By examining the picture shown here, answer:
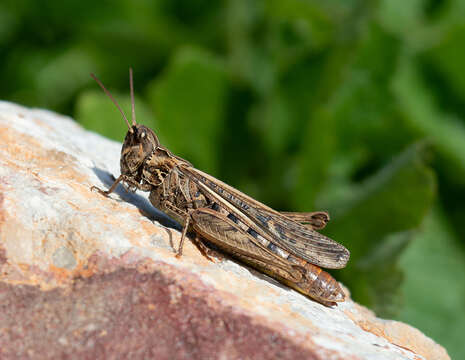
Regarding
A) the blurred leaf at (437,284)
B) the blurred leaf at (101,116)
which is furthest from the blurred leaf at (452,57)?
the blurred leaf at (101,116)

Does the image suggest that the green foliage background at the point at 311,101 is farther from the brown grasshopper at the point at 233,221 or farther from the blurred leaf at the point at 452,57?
the brown grasshopper at the point at 233,221

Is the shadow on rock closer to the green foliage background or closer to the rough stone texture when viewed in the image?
the rough stone texture

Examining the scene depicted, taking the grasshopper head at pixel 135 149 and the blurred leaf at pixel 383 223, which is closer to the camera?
the grasshopper head at pixel 135 149

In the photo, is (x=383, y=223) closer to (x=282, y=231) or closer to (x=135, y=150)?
(x=282, y=231)

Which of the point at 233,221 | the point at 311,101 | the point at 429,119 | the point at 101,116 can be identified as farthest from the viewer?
the point at 429,119

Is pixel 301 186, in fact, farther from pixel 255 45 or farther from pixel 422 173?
pixel 255 45

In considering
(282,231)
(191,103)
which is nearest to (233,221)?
(282,231)

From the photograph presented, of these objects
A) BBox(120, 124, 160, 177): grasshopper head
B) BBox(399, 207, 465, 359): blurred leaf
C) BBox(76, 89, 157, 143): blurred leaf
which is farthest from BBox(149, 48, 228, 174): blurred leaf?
BBox(399, 207, 465, 359): blurred leaf
